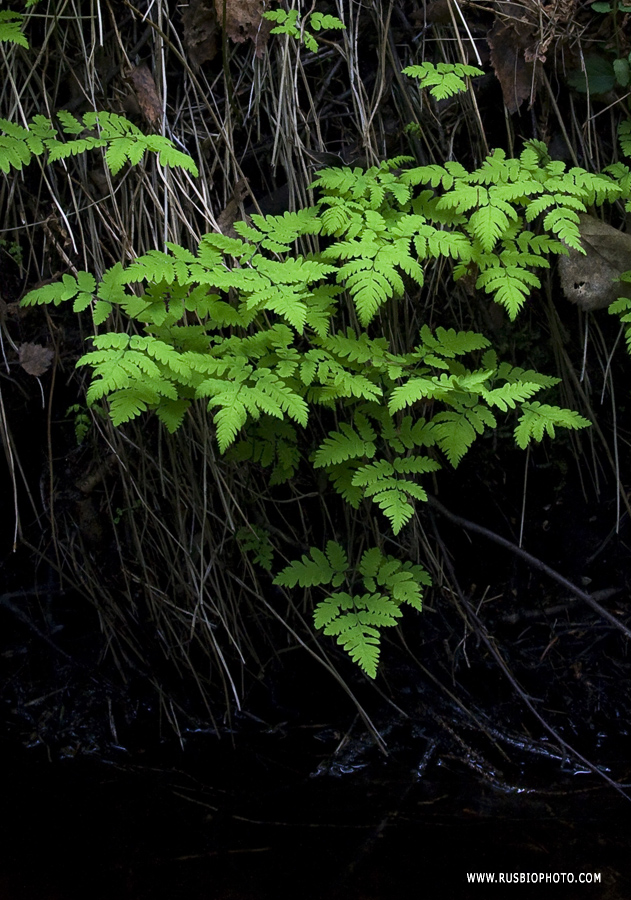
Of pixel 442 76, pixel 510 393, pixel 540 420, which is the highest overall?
pixel 442 76

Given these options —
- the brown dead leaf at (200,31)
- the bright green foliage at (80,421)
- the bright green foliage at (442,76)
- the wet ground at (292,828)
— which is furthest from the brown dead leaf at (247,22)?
the wet ground at (292,828)

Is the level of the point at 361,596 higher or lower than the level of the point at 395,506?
lower

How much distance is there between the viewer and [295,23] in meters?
2.41

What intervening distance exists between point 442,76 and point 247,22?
714 millimetres

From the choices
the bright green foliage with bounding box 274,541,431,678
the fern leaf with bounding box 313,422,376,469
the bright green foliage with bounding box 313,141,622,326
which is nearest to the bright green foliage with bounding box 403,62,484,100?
the bright green foliage with bounding box 313,141,622,326

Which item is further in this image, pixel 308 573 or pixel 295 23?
pixel 295 23

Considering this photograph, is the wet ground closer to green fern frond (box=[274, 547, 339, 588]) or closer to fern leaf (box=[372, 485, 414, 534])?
green fern frond (box=[274, 547, 339, 588])

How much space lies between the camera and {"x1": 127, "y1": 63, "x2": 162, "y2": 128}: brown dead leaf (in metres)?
2.37

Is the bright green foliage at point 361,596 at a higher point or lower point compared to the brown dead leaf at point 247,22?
lower

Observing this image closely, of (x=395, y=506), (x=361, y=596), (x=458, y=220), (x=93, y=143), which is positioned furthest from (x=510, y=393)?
(x=93, y=143)

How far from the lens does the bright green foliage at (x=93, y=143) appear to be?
2.00 metres

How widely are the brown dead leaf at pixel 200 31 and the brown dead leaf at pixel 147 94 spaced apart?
6.6 inches

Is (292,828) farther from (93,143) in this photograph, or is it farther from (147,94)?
(147,94)

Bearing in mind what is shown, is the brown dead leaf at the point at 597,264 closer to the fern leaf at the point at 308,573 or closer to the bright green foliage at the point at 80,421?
the fern leaf at the point at 308,573
